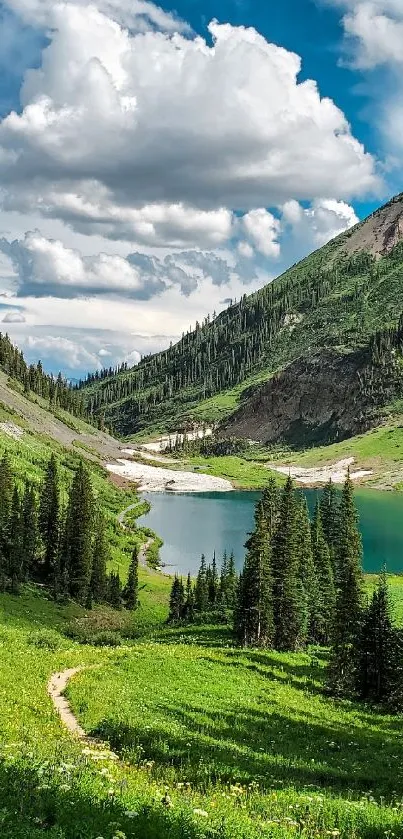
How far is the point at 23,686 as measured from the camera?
26188 millimetres

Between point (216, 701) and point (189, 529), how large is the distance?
406 feet

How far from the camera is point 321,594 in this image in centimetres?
6744

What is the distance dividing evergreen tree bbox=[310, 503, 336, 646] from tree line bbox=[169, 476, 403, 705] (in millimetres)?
104

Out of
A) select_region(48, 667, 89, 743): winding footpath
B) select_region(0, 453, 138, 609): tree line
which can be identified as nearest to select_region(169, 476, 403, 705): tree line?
select_region(0, 453, 138, 609): tree line

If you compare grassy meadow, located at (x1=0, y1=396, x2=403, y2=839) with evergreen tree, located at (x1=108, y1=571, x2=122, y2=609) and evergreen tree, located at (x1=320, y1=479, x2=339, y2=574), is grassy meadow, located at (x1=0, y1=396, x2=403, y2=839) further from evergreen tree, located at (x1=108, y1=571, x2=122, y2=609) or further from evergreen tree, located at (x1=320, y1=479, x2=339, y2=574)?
evergreen tree, located at (x1=320, y1=479, x2=339, y2=574)

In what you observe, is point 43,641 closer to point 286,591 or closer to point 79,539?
point 286,591

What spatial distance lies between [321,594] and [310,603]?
5.31 meters

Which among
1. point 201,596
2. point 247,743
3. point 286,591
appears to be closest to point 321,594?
point 286,591

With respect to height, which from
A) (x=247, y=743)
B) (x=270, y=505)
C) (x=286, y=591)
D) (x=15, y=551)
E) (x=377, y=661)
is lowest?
(x=377, y=661)

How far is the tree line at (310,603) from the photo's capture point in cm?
→ 3850

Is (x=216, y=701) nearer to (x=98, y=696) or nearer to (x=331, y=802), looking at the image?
(x=98, y=696)

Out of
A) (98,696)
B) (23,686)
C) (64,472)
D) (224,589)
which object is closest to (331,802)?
(98,696)

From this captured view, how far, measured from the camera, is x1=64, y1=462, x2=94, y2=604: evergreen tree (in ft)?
264

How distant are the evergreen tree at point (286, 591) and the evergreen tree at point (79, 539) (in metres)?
29.6
